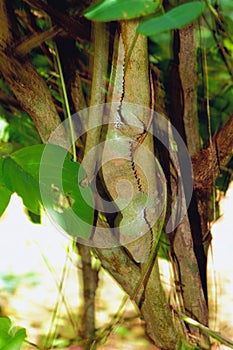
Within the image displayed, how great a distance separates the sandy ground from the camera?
5.21 ft

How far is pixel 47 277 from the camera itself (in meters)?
1.94

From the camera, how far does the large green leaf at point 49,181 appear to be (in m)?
0.56

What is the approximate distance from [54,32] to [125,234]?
0.24m

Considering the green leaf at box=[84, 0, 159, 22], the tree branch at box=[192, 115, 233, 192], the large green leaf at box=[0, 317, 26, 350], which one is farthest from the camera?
the tree branch at box=[192, 115, 233, 192]

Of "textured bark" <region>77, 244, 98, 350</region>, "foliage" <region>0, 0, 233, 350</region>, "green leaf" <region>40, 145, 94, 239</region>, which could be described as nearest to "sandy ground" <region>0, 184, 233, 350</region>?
"textured bark" <region>77, 244, 98, 350</region>

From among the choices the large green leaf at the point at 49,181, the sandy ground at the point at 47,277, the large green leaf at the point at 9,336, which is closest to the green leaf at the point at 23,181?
the large green leaf at the point at 49,181

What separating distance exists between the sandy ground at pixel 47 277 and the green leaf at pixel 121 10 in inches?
43.2

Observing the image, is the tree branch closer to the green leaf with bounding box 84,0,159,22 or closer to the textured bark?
the green leaf with bounding box 84,0,159,22

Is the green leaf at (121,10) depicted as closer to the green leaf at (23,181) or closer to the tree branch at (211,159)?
the green leaf at (23,181)

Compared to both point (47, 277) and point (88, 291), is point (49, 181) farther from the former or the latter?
point (47, 277)

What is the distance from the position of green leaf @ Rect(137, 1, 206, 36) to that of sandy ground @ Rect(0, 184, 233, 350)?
1.09 m

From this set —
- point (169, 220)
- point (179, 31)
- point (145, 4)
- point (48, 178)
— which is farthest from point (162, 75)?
point (145, 4)

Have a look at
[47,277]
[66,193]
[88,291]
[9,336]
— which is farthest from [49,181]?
[47,277]

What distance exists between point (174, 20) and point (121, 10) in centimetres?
3
